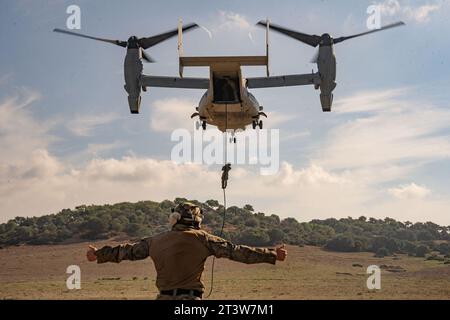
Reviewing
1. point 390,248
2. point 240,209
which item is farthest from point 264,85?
point 240,209

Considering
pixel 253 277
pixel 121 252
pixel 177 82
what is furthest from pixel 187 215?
pixel 253 277

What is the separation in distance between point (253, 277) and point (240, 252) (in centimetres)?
3912

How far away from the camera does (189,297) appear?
5477 mm

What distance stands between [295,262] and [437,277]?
579 inches

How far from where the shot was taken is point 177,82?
22.8 metres

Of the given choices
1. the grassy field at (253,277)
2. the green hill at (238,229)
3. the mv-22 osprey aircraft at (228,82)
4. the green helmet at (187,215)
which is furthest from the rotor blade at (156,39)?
the green hill at (238,229)

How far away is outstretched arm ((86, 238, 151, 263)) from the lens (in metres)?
5.95

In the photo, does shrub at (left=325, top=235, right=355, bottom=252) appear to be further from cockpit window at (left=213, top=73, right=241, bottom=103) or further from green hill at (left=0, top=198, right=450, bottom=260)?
cockpit window at (left=213, top=73, right=241, bottom=103)

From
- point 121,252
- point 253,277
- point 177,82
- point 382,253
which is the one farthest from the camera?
point 382,253

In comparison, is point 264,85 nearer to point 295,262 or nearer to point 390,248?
point 295,262

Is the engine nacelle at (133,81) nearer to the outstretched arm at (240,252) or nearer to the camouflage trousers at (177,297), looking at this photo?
the outstretched arm at (240,252)

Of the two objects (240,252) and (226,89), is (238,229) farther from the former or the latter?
(240,252)

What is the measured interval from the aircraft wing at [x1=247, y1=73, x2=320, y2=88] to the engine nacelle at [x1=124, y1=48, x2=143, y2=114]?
4466 mm

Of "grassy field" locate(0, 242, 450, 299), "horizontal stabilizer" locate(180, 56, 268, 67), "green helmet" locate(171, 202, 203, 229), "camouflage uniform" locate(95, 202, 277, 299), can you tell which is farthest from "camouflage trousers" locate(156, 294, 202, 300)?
"grassy field" locate(0, 242, 450, 299)
